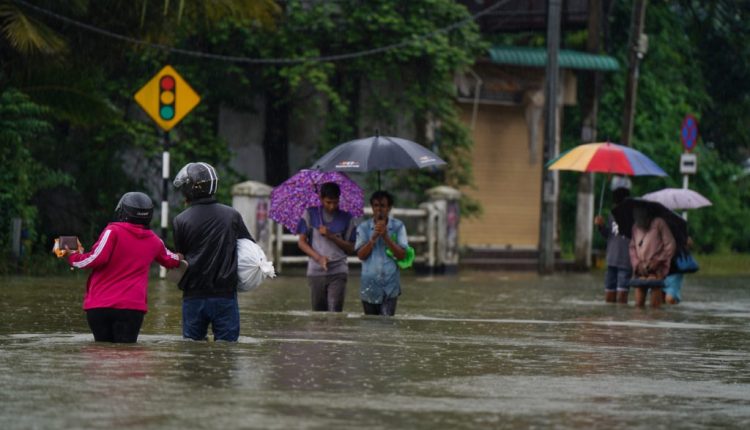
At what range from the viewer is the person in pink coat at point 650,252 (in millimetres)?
21609

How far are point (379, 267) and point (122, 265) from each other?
16.4ft

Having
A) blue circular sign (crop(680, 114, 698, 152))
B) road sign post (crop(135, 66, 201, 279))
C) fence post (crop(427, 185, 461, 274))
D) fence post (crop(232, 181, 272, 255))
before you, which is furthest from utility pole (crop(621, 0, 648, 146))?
road sign post (crop(135, 66, 201, 279))

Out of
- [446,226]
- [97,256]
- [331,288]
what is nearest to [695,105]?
[446,226]

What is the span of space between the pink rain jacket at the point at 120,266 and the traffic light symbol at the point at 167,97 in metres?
13.4

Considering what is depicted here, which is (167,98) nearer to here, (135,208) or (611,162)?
(611,162)

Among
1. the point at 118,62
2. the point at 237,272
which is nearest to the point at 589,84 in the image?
the point at 118,62

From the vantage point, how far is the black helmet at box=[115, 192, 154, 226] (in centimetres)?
1263

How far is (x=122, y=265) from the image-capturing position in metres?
12.6

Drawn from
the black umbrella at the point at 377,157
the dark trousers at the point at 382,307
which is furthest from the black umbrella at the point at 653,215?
the dark trousers at the point at 382,307

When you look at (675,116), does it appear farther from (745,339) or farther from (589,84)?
(745,339)

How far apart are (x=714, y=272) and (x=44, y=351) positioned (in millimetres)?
23572

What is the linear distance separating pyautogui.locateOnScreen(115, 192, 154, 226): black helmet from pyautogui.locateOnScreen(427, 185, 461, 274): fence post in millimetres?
18338

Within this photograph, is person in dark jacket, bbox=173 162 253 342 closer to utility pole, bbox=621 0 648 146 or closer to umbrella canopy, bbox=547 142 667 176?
umbrella canopy, bbox=547 142 667 176

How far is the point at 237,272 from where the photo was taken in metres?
13.0
